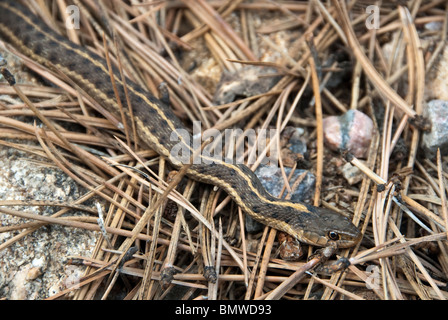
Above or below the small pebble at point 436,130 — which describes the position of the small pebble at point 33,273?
below

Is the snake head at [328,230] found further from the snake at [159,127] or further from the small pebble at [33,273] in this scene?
the small pebble at [33,273]

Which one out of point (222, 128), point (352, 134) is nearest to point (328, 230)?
point (352, 134)

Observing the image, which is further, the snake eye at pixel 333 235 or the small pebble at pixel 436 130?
the small pebble at pixel 436 130

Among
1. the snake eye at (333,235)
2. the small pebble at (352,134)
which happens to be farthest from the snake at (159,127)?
the small pebble at (352,134)

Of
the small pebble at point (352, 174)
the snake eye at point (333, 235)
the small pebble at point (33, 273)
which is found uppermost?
the small pebble at point (352, 174)

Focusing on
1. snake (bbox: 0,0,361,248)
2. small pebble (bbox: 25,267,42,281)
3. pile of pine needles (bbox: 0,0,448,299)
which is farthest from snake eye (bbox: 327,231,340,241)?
small pebble (bbox: 25,267,42,281)

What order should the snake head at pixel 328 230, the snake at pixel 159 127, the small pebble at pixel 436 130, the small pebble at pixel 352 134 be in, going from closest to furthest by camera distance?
1. the snake head at pixel 328 230
2. the snake at pixel 159 127
3. the small pebble at pixel 436 130
4. the small pebble at pixel 352 134

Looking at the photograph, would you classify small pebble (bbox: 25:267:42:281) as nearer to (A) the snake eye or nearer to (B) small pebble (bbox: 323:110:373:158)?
(A) the snake eye

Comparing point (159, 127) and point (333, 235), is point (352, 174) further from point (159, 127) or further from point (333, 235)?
point (159, 127)
